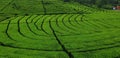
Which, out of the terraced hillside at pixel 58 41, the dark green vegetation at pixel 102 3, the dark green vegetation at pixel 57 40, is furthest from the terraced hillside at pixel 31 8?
the terraced hillside at pixel 58 41

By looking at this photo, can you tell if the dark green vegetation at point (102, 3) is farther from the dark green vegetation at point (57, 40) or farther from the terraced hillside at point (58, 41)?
the terraced hillside at point (58, 41)

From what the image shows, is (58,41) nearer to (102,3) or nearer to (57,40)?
(57,40)

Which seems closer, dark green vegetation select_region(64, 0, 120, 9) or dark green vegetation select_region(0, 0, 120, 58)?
dark green vegetation select_region(0, 0, 120, 58)

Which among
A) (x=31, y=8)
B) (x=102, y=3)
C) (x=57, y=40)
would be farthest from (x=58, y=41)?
(x=102, y=3)

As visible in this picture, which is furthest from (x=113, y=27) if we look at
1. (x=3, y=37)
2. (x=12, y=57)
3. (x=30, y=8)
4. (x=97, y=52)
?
(x=30, y=8)

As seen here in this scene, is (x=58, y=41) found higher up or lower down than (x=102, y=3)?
higher up

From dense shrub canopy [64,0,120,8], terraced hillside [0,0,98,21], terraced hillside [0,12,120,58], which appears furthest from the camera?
dense shrub canopy [64,0,120,8]

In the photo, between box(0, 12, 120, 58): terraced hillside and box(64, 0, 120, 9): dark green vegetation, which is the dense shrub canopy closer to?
box(64, 0, 120, 9): dark green vegetation

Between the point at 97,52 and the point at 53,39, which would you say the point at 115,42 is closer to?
the point at 97,52

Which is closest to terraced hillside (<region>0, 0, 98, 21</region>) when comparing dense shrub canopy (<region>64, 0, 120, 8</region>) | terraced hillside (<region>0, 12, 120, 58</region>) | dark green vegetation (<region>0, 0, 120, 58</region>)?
dark green vegetation (<region>0, 0, 120, 58</region>)
